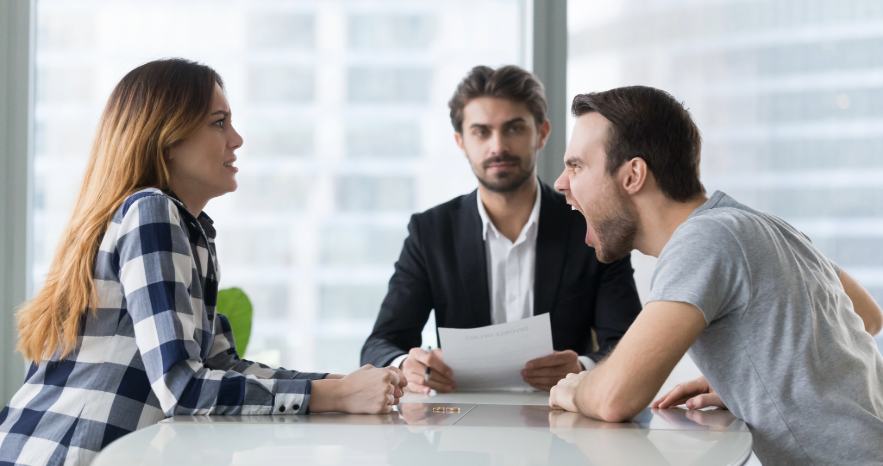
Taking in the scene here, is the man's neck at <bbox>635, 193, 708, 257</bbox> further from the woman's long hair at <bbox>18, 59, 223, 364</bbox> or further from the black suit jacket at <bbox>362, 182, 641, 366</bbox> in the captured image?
the woman's long hair at <bbox>18, 59, 223, 364</bbox>

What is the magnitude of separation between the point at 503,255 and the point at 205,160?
1.14m

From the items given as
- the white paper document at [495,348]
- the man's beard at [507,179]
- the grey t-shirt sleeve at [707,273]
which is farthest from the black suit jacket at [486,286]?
the grey t-shirt sleeve at [707,273]

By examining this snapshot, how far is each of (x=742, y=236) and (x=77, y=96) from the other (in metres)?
2.66

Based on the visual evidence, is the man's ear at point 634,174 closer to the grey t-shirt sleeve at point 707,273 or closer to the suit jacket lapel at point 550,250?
the grey t-shirt sleeve at point 707,273

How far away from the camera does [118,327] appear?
116 cm

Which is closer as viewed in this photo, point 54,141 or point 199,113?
point 199,113

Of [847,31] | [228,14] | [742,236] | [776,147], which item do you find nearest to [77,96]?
[228,14]

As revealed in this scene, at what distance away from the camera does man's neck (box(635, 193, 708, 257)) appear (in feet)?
4.68

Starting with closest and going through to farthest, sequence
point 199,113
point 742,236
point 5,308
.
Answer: point 742,236 → point 199,113 → point 5,308

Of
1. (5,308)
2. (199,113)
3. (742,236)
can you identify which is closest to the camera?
(742,236)

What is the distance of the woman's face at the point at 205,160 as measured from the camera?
1.35m

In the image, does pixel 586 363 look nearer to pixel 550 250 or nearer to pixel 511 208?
pixel 550 250

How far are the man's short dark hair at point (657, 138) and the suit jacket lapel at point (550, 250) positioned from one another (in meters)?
0.71

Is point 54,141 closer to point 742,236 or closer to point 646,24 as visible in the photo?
point 646,24
